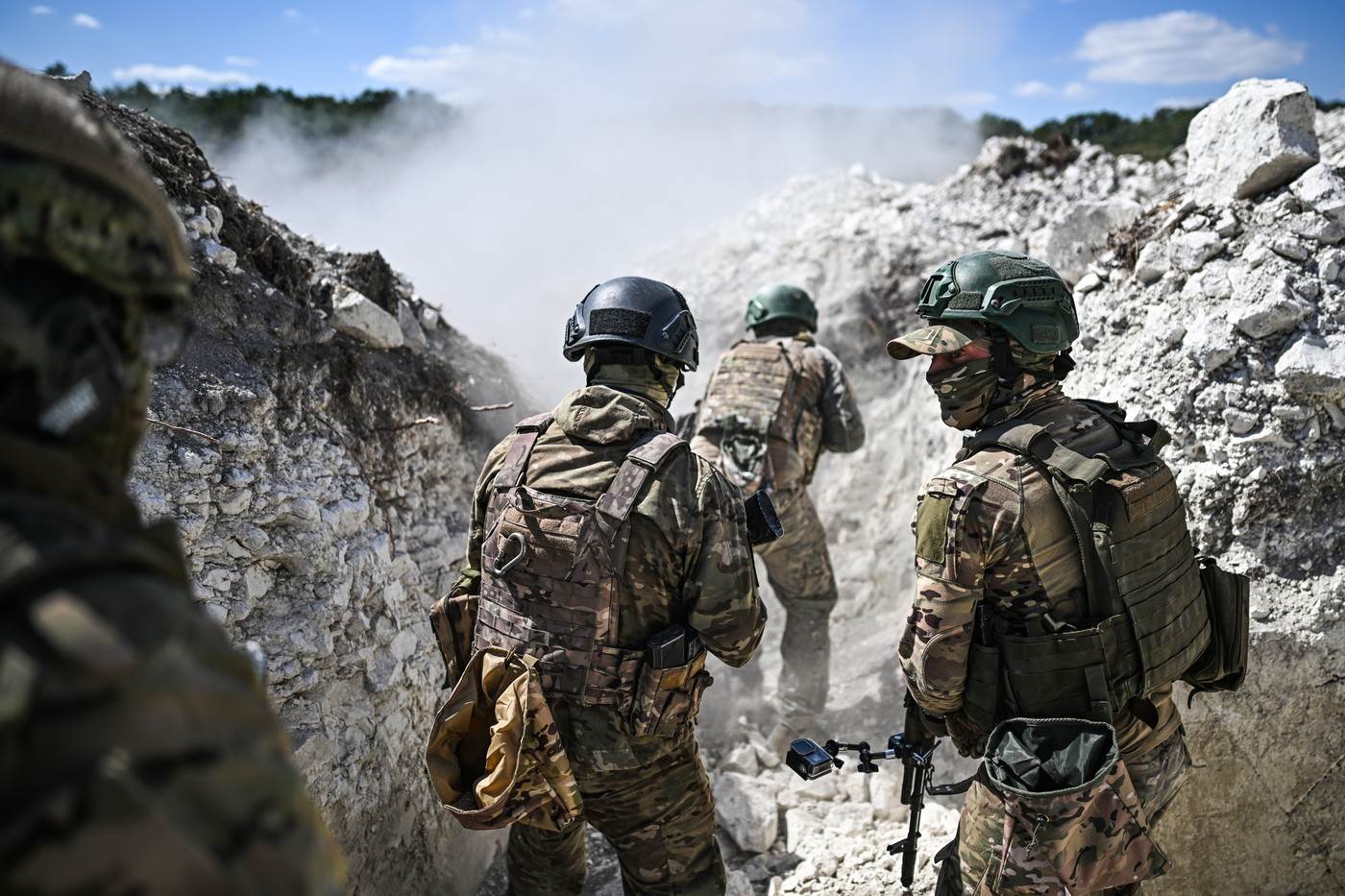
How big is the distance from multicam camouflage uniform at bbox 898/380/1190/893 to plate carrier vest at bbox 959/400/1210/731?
0.03 metres

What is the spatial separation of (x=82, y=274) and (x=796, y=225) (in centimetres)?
893

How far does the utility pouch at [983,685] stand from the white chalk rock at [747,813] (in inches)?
71.9

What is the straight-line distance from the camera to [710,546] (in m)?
2.75

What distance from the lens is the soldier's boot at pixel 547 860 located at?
302 centimetres

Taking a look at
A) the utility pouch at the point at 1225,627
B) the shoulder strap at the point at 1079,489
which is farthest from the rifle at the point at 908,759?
the utility pouch at the point at 1225,627

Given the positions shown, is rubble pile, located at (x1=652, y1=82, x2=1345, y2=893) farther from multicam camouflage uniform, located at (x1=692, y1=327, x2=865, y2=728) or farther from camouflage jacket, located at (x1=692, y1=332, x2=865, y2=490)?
camouflage jacket, located at (x1=692, y1=332, x2=865, y2=490)

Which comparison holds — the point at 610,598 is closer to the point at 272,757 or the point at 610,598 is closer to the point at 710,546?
the point at 710,546

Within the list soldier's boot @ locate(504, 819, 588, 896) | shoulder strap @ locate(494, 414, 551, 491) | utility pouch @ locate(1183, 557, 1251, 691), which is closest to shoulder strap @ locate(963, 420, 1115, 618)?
utility pouch @ locate(1183, 557, 1251, 691)

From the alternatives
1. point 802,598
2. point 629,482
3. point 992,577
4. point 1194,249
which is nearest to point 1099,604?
point 992,577

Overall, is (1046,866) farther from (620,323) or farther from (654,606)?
(620,323)

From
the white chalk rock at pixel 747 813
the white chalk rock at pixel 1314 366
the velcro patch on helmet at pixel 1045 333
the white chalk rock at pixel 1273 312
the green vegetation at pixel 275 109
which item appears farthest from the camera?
the green vegetation at pixel 275 109

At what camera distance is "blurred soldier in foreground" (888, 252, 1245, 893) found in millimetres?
2459

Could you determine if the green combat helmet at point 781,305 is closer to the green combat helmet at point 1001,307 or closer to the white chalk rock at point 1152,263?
the white chalk rock at point 1152,263

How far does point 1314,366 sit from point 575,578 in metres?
2.98
